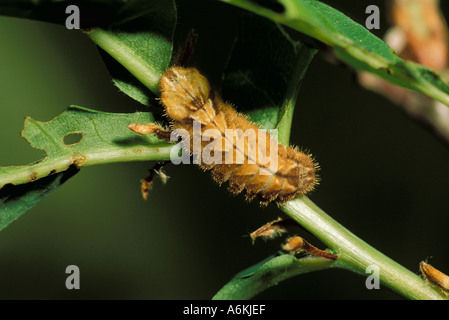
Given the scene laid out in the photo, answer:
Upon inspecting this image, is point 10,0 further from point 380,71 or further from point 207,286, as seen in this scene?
point 207,286

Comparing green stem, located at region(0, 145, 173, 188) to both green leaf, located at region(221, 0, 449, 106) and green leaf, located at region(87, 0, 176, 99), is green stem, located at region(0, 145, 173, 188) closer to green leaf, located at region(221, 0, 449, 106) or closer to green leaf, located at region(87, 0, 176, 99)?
green leaf, located at region(87, 0, 176, 99)

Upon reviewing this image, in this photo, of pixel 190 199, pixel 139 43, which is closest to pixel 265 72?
pixel 139 43

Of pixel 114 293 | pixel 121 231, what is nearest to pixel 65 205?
pixel 121 231

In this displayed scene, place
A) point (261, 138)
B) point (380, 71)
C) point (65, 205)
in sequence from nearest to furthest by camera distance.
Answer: point (380, 71), point (261, 138), point (65, 205)

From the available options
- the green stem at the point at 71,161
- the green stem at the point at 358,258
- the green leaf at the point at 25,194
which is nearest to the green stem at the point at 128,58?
the green stem at the point at 71,161

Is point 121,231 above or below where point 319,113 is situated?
below
